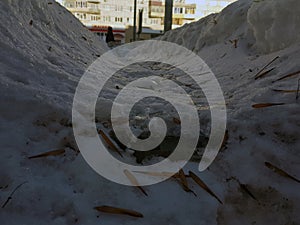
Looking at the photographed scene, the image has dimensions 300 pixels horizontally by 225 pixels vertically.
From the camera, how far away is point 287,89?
1822mm

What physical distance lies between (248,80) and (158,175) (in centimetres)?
153

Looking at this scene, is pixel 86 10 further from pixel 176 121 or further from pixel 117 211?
pixel 117 211

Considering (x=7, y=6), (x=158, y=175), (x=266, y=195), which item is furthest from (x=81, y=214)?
(x=7, y=6)

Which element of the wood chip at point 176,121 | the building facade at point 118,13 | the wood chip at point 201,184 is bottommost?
the wood chip at point 201,184

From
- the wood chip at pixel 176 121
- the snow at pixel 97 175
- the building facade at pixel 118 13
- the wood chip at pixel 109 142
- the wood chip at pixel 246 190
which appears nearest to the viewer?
the snow at pixel 97 175

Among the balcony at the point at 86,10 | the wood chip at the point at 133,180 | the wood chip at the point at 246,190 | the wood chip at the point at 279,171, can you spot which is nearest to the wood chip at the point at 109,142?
the wood chip at the point at 133,180

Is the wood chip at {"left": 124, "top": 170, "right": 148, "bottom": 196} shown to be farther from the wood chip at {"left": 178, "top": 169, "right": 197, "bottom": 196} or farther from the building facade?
the building facade

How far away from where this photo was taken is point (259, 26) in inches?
132

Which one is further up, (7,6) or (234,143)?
(7,6)

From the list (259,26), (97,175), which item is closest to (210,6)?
(259,26)

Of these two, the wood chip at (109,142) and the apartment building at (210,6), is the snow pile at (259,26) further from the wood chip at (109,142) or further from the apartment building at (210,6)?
the apartment building at (210,6)

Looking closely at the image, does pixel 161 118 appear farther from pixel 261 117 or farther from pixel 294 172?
pixel 294 172

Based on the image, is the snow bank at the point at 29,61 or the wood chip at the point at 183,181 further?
the snow bank at the point at 29,61

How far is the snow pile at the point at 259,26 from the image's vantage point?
2.71m
